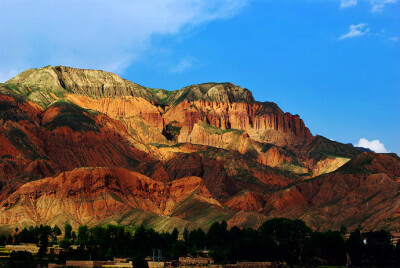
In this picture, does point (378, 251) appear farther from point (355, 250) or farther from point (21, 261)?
point (21, 261)

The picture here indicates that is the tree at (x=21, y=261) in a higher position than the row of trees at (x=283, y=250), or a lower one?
lower

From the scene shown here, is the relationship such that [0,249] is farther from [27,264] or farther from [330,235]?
[330,235]

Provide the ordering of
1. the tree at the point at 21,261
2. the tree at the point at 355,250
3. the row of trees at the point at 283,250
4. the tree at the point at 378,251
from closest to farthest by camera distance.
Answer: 1. the tree at the point at 21,261
2. the tree at the point at 355,250
3. the tree at the point at 378,251
4. the row of trees at the point at 283,250

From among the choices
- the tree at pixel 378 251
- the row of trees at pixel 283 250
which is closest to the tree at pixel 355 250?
the row of trees at pixel 283 250

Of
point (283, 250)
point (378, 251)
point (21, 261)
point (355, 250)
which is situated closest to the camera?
point (21, 261)

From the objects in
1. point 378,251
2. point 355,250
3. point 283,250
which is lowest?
point 378,251

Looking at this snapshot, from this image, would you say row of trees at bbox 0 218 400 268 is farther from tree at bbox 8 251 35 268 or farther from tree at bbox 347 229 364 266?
tree at bbox 8 251 35 268

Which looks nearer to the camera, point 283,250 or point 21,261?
point 21,261

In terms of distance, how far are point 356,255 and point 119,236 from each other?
60.2 meters

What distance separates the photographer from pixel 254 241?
176 m

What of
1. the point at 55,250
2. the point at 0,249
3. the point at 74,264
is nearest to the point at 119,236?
the point at 55,250

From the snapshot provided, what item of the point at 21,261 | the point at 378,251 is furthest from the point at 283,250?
the point at 21,261

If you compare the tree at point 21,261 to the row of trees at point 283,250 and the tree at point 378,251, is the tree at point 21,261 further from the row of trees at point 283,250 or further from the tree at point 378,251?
the tree at point 378,251

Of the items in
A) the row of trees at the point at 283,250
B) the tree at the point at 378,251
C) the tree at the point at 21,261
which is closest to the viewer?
the tree at the point at 21,261
